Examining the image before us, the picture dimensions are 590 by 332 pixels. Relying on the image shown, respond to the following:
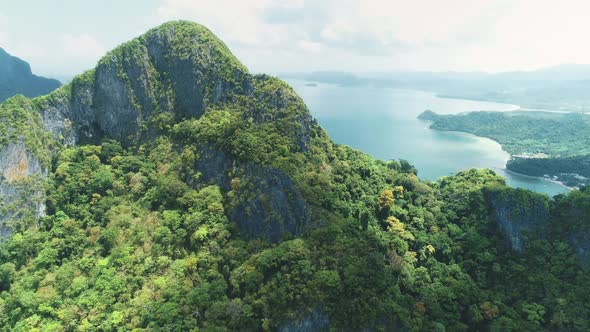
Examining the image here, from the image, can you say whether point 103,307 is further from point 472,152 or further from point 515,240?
point 472,152

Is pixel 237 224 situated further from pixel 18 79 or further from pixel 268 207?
pixel 18 79

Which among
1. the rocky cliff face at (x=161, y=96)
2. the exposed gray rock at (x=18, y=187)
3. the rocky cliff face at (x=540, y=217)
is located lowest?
the rocky cliff face at (x=540, y=217)

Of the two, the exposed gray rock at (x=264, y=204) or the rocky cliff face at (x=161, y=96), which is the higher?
the rocky cliff face at (x=161, y=96)

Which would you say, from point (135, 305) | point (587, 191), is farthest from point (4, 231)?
point (587, 191)

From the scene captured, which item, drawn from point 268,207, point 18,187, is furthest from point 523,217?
point 18,187

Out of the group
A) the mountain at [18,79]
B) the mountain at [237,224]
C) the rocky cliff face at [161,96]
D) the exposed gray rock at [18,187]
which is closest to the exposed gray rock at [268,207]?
the mountain at [237,224]

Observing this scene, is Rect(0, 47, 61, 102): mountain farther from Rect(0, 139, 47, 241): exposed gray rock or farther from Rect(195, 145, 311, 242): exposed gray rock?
Rect(195, 145, 311, 242): exposed gray rock

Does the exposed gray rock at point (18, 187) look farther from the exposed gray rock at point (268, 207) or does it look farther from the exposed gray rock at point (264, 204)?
the exposed gray rock at point (268, 207)
